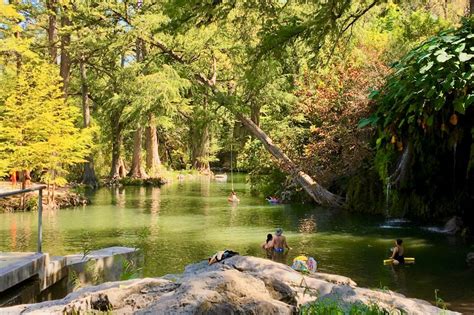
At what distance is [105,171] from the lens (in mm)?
43219

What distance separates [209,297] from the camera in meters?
4.45

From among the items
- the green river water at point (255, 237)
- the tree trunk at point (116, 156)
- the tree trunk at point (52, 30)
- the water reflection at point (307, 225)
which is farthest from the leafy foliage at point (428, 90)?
the tree trunk at point (116, 156)

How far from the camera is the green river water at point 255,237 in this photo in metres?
11.1

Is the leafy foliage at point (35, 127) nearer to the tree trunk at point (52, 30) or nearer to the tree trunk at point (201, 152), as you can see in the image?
the tree trunk at point (52, 30)

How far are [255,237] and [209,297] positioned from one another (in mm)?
11603

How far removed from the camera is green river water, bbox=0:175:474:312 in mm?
11055

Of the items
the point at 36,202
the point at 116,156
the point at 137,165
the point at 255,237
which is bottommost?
the point at 255,237

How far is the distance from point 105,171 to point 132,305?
129 feet

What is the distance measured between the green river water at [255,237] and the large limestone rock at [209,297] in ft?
11.8

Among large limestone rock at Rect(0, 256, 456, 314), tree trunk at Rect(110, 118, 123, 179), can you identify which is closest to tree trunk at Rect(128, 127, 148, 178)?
tree trunk at Rect(110, 118, 123, 179)

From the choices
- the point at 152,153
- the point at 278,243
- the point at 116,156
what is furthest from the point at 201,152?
the point at 278,243

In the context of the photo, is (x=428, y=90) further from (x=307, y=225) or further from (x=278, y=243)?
(x=307, y=225)

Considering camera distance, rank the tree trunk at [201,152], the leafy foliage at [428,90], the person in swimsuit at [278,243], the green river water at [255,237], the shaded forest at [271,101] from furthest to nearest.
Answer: the tree trunk at [201,152]
the shaded forest at [271,101]
the person in swimsuit at [278,243]
the green river water at [255,237]
the leafy foliage at [428,90]

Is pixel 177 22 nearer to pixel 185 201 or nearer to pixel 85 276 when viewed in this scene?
pixel 85 276
